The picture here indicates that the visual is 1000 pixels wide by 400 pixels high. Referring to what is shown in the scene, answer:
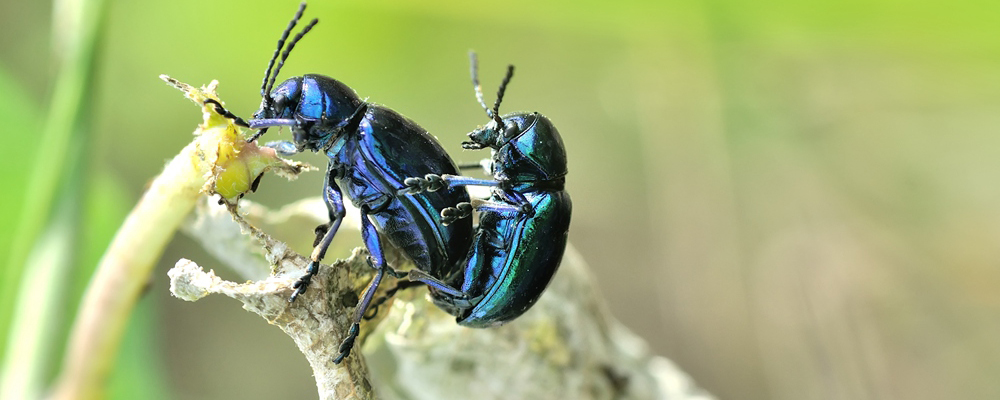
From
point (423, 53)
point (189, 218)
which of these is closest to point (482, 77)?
point (423, 53)

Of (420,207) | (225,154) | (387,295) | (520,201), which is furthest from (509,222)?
(225,154)

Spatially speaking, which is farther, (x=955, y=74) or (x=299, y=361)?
(x=299, y=361)

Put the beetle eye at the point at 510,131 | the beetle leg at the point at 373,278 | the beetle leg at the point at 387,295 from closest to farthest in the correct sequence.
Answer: the beetle leg at the point at 373,278, the beetle leg at the point at 387,295, the beetle eye at the point at 510,131

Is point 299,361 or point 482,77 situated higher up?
point 482,77

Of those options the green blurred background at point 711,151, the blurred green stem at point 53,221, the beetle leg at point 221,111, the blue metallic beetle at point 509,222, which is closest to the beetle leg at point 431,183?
the blue metallic beetle at point 509,222

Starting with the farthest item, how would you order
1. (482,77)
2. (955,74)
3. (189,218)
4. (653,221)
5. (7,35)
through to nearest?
(653,221), (482,77), (7,35), (955,74), (189,218)

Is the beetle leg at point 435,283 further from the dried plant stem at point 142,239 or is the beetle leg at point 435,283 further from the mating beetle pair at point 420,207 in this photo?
the dried plant stem at point 142,239

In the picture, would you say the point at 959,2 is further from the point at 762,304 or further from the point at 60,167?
the point at 60,167
